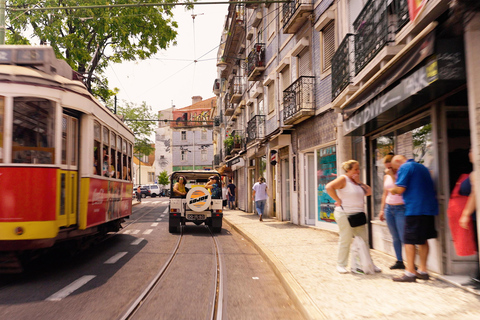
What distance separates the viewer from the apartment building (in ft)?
17.6

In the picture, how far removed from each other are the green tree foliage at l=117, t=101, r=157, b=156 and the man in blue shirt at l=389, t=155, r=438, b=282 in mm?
40586

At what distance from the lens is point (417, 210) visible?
578 cm

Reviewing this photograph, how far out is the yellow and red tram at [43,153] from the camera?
6.15 m

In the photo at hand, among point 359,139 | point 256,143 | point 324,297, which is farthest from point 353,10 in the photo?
point 256,143

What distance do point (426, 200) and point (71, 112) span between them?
18.4ft

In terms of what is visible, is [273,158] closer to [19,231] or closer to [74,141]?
[74,141]

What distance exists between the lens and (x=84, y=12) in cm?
1808

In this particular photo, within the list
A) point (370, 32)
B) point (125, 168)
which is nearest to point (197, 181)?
point (125, 168)

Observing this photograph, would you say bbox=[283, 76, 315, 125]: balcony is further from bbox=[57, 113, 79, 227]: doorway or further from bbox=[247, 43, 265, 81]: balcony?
bbox=[57, 113, 79, 227]: doorway

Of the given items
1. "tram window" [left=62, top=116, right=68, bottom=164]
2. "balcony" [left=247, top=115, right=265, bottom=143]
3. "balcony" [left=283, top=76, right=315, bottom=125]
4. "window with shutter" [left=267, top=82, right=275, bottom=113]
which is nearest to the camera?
"tram window" [left=62, top=116, right=68, bottom=164]

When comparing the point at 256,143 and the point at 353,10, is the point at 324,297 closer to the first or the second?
the point at 353,10

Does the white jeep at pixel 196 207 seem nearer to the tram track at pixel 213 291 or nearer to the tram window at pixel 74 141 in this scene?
the tram track at pixel 213 291

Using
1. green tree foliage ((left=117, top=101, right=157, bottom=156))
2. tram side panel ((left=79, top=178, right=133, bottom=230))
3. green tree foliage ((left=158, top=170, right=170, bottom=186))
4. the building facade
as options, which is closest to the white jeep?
tram side panel ((left=79, top=178, right=133, bottom=230))

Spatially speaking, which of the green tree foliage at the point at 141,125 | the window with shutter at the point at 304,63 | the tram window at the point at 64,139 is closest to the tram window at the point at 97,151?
the tram window at the point at 64,139
